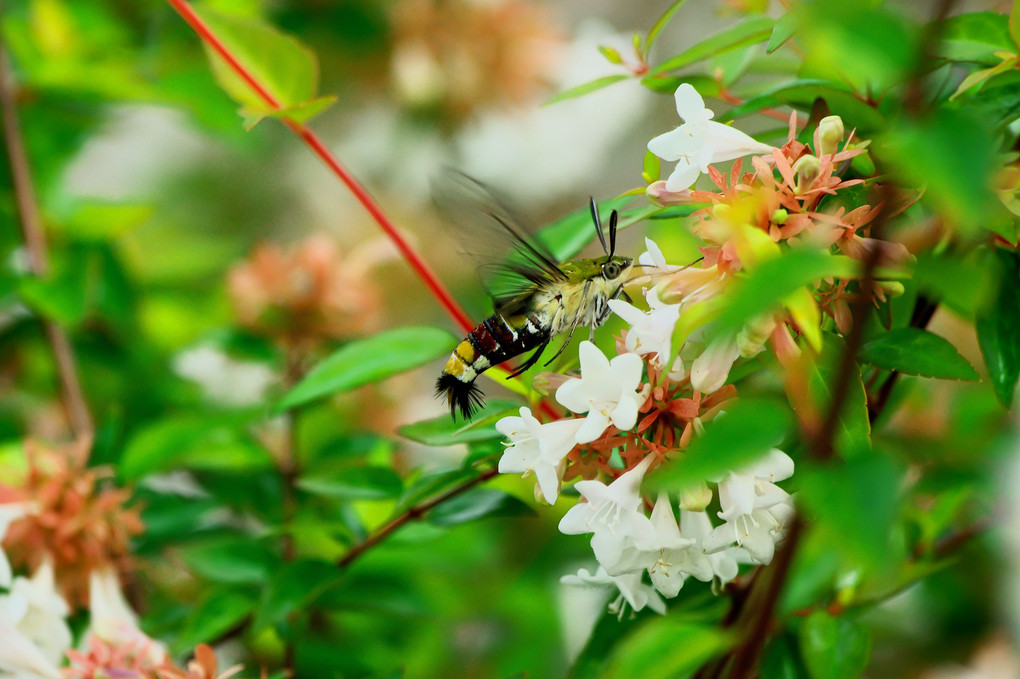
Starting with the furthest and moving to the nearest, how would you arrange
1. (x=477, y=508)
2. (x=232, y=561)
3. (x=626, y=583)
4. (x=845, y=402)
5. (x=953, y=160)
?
(x=232, y=561), (x=477, y=508), (x=626, y=583), (x=845, y=402), (x=953, y=160)

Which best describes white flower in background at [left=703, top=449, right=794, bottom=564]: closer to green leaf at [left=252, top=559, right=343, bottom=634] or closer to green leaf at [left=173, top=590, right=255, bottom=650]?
green leaf at [left=252, top=559, right=343, bottom=634]

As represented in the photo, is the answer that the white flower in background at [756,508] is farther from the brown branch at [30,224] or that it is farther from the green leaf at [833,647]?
the brown branch at [30,224]

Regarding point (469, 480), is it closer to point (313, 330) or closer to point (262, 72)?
point (262, 72)

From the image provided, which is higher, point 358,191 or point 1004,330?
point 358,191

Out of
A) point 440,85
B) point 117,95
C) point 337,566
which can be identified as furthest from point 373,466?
point 440,85

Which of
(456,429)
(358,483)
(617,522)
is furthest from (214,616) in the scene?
(617,522)

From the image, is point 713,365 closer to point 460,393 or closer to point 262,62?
point 460,393

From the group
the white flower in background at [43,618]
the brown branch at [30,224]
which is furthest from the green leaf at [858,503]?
the brown branch at [30,224]
